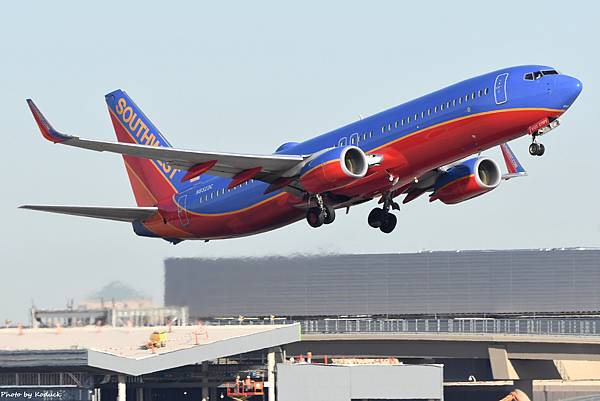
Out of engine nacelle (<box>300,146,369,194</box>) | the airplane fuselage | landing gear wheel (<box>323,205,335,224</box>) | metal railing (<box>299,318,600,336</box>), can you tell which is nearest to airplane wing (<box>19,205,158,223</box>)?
the airplane fuselage

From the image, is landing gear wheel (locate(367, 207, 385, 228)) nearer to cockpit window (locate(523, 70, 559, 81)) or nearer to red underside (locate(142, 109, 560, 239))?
red underside (locate(142, 109, 560, 239))

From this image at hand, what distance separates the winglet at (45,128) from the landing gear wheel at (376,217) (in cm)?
1563

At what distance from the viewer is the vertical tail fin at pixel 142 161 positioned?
63.9 metres

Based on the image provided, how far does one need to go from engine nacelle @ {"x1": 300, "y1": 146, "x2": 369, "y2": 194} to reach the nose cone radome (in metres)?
8.24

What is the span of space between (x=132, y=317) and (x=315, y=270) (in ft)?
93.1

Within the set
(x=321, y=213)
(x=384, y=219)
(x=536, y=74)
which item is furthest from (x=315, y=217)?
(x=536, y=74)

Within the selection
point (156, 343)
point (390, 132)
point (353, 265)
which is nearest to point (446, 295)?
point (353, 265)

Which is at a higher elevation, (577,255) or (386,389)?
(577,255)

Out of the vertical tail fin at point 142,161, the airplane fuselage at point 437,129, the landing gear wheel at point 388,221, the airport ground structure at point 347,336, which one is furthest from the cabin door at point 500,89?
the airport ground structure at point 347,336

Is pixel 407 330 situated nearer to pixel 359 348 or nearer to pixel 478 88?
pixel 359 348

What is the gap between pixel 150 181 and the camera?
65.2 meters

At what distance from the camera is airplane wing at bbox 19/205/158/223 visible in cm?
5723

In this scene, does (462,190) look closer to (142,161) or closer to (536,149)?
(536,149)

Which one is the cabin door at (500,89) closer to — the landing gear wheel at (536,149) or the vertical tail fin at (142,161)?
the landing gear wheel at (536,149)
